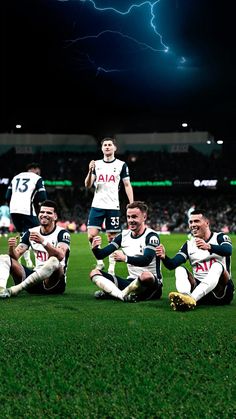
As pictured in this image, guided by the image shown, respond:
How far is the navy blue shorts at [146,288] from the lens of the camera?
6664 mm

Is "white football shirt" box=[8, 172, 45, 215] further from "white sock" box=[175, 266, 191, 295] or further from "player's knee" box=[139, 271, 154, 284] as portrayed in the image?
"white sock" box=[175, 266, 191, 295]

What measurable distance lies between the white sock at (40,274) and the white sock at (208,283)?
1601 millimetres

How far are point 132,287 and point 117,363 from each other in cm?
255

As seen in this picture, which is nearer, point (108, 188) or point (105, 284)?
point (105, 284)

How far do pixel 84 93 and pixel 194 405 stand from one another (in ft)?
118

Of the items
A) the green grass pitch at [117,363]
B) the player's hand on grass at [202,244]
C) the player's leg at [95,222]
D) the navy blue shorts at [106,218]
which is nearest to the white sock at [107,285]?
the green grass pitch at [117,363]

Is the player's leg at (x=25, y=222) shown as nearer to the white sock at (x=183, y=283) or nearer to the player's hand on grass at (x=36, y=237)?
the player's hand on grass at (x=36, y=237)

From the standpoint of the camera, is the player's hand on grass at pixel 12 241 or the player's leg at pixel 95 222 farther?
the player's leg at pixel 95 222

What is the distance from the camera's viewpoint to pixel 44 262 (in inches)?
288

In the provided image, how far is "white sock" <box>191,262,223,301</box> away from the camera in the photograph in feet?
20.0

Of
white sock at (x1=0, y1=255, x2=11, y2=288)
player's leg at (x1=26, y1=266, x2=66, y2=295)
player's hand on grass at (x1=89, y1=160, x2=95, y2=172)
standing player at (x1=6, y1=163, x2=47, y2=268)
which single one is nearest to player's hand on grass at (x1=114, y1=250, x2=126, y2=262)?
player's leg at (x1=26, y1=266, x2=66, y2=295)

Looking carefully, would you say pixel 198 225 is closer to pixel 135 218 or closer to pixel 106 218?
pixel 135 218

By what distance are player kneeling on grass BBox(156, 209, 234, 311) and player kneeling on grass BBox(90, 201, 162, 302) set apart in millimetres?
262

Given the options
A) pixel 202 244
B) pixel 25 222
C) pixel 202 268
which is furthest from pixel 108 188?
pixel 202 244
